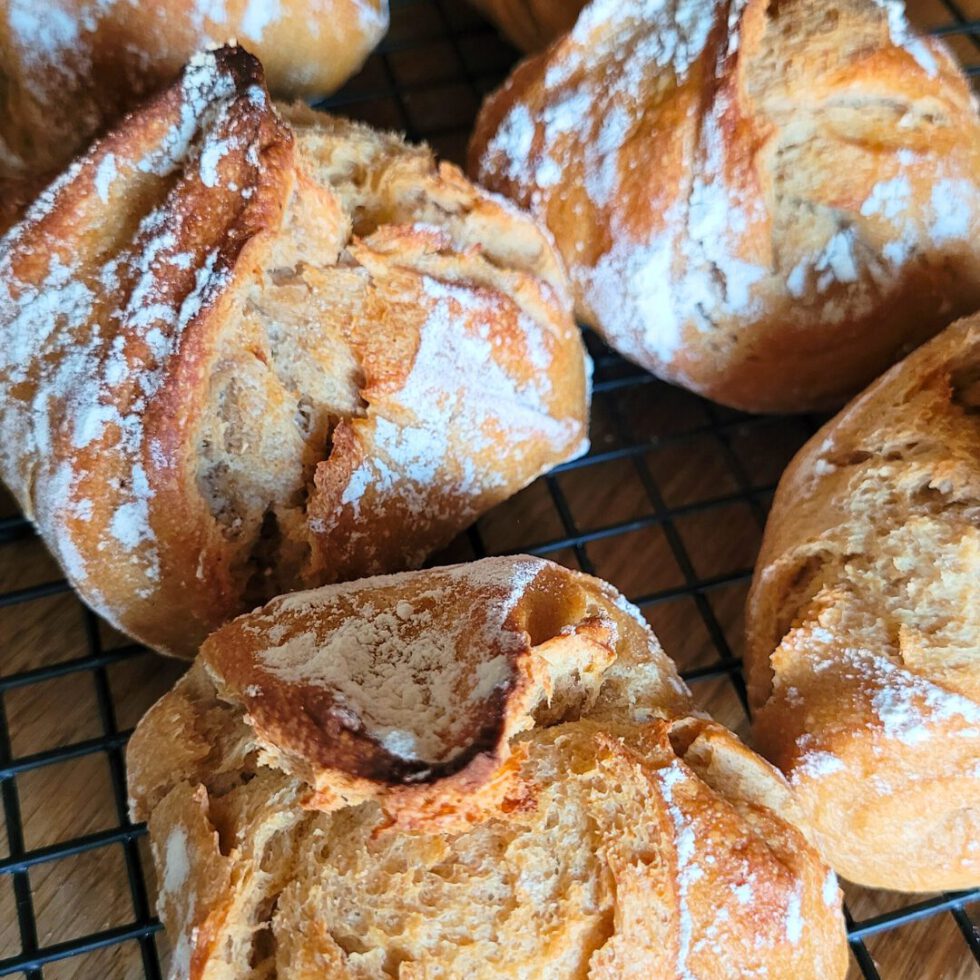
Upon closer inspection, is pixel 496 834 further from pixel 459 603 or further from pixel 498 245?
pixel 498 245

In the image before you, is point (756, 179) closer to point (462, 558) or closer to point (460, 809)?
point (462, 558)

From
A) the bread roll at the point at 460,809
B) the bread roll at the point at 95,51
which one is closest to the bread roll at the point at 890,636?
the bread roll at the point at 460,809

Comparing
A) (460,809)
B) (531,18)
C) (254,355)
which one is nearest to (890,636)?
(460,809)

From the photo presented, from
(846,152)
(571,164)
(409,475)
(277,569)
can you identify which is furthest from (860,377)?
(277,569)

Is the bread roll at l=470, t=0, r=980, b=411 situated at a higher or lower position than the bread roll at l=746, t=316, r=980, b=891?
higher

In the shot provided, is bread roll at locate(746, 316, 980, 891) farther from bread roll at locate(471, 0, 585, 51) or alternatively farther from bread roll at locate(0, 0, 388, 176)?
bread roll at locate(0, 0, 388, 176)

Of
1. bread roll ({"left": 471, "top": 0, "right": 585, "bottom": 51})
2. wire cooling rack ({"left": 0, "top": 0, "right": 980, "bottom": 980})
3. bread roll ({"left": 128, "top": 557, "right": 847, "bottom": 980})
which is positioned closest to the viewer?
bread roll ({"left": 128, "top": 557, "right": 847, "bottom": 980})

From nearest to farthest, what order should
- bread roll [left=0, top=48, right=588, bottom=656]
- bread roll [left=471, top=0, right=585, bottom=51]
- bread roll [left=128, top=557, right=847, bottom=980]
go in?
bread roll [left=128, top=557, right=847, bottom=980]
bread roll [left=0, top=48, right=588, bottom=656]
bread roll [left=471, top=0, right=585, bottom=51]

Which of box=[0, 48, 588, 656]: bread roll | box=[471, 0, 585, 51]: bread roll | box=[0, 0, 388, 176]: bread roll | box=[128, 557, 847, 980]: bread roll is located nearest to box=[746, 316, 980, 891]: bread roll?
box=[128, 557, 847, 980]: bread roll
